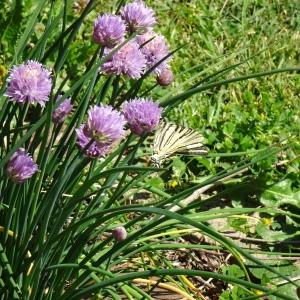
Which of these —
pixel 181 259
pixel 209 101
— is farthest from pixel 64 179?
pixel 209 101

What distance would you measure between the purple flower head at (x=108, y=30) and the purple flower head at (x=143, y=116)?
17cm

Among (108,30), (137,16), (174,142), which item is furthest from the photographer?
(174,142)

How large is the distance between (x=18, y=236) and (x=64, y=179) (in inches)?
9.0

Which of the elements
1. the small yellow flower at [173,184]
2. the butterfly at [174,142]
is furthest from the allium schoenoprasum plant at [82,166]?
the small yellow flower at [173,184]

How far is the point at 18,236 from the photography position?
1639 mm

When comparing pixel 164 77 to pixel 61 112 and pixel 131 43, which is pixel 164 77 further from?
pixel 61 112

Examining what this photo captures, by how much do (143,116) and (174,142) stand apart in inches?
27.7

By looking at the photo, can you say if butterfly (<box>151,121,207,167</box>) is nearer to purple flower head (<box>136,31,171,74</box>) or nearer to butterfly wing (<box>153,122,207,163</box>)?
butterfly wing (<box>153,122,207,163</box>)

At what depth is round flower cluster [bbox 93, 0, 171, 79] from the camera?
1.54m

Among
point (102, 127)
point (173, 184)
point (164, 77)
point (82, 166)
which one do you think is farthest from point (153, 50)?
point (173, 184)

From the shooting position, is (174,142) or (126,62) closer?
(126,62)

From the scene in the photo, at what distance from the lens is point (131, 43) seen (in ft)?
5.34

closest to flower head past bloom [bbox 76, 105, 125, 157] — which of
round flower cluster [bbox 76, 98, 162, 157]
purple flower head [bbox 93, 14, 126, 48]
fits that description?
round flower cluster [bbox 76, 98, 162, 157]

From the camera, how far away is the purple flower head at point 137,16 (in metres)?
1.66
